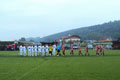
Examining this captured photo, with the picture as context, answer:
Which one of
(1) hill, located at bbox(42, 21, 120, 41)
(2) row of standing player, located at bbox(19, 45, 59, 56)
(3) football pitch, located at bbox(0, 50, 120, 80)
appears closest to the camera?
(3) football pitch, located at bbox(0, 50, 120, 80)

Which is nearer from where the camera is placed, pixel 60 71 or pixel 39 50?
pixel 60 71

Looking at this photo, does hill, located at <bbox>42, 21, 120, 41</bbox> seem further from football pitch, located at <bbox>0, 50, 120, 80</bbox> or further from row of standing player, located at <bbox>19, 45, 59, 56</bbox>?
football pitch, located at <bbox>0, 50, 120, 80</bbox>

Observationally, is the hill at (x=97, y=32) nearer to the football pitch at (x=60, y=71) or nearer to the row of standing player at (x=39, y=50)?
A: the row of standing player at (x=39, y=50)

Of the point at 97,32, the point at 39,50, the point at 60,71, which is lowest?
the point at 60,71

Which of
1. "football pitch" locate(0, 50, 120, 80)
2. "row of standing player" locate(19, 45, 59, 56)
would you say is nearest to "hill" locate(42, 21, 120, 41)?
"row of standing player" locate(19, 45, 59, 56)

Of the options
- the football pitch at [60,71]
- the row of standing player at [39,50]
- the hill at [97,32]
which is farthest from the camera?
the hill at [97,32]

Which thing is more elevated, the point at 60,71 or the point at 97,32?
the point at 97,32

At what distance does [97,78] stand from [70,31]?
16044 centimetres

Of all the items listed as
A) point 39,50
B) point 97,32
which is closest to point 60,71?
point 39,50

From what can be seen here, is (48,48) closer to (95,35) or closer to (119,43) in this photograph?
(119,43)

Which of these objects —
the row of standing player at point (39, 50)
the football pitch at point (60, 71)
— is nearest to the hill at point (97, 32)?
the row of standing player at point (39, 50)

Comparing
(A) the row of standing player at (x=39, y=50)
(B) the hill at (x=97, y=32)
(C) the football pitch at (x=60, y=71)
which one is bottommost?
(C) the football pitch at (x=60, y=71)

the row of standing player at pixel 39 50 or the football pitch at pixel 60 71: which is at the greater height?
the row of standing player at pixel 39 50

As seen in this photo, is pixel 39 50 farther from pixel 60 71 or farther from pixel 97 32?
pixel 97 32
